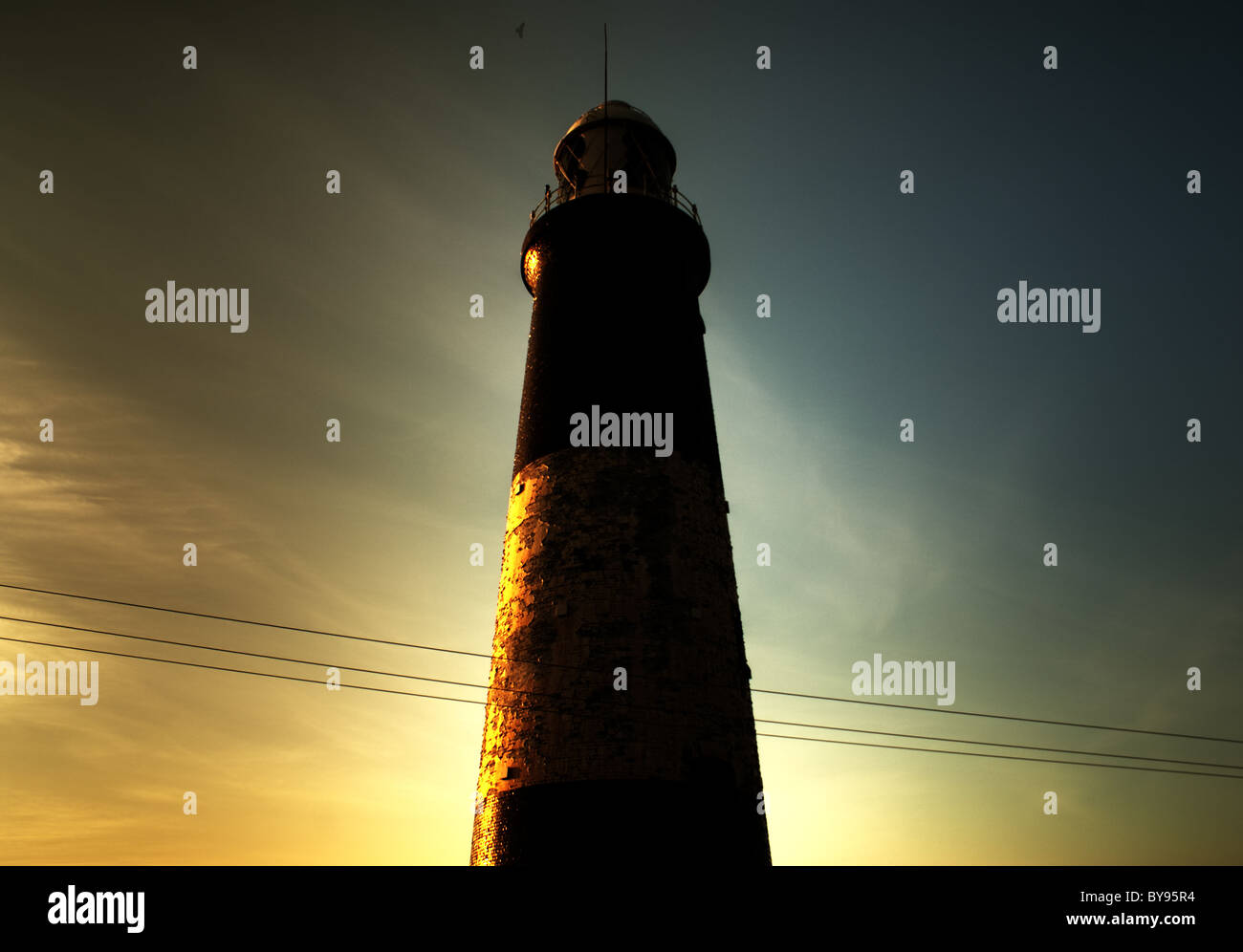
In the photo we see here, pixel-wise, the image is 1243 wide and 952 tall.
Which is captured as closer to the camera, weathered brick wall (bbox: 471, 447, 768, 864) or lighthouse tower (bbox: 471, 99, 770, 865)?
lighthouse tower (bbox: 471, 99, 770, 865)

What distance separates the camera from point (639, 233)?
15461 mm

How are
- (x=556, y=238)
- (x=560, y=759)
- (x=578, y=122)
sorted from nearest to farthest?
(x=560, y=759), (x=556, y=238), (x=578, y=122)

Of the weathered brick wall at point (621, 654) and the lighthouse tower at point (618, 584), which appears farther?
the weathered brick wall at point (621, 654)

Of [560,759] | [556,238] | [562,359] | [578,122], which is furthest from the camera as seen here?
[578,122]

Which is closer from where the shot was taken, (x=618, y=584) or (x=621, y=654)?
(x=621, y=654)

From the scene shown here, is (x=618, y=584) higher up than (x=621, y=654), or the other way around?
(x=618, y=584)

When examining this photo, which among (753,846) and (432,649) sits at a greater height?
(432,649)

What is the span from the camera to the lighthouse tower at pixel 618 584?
1117 cm

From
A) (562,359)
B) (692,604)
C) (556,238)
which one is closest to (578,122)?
(556,238)

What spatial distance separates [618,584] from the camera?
1227 cm

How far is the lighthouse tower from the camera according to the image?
36.7 ft
